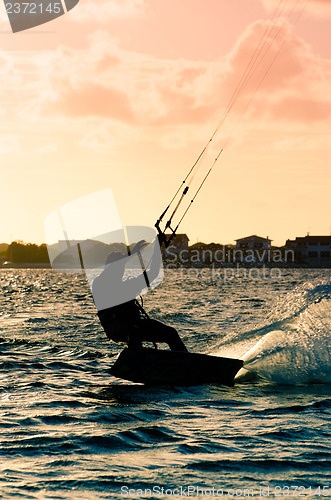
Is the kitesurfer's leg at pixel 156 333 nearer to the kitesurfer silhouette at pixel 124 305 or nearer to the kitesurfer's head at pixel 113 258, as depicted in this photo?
the kitesurfer silhouette at pixel 124 305

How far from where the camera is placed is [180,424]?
784 cm

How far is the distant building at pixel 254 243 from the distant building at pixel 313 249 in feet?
25.7

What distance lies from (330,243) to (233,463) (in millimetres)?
146993

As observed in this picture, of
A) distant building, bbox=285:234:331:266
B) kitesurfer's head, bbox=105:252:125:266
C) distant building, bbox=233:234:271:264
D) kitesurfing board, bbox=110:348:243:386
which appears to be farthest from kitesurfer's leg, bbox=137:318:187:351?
distant building, bbox=233:234:271:264

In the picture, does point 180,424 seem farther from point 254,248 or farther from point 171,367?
point 254,248

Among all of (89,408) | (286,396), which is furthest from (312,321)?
(89,408)

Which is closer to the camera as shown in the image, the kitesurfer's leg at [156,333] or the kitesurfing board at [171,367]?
the kitesurfing board at [171,367]

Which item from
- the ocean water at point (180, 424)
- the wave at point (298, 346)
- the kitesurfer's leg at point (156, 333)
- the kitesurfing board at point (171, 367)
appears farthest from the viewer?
the wave at point (298, 346)

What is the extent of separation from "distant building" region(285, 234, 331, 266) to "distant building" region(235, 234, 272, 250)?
25.7 feet

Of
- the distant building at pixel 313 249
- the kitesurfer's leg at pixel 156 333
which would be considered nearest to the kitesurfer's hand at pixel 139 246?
the kitesurfer's leg at pixel 156 333

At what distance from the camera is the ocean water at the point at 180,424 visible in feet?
18.9

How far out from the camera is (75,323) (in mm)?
22453

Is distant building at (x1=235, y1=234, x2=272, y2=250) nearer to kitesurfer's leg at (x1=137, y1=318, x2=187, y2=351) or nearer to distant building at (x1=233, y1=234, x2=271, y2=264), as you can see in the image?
distant building at (x1=233, y1=234, x2=271, y2=264)

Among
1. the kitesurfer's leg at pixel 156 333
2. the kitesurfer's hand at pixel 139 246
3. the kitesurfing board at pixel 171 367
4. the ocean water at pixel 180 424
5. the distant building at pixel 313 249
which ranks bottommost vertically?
the ocean water at pixel 180 424
